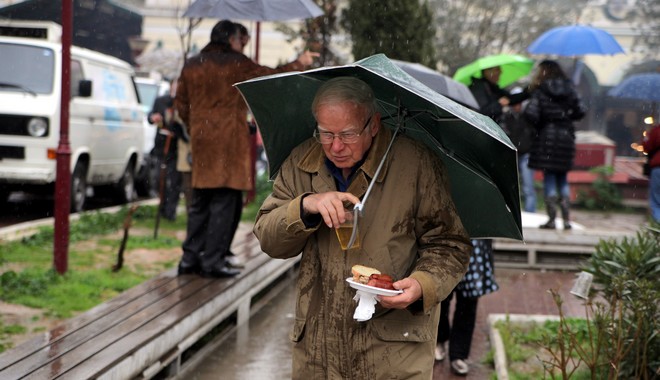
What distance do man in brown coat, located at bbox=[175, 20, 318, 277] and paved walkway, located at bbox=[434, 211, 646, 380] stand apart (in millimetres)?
2089

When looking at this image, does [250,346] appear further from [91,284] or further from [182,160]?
[182,160]

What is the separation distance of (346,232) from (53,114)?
9.48m

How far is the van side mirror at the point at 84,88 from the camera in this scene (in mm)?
12461

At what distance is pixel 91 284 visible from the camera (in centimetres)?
800

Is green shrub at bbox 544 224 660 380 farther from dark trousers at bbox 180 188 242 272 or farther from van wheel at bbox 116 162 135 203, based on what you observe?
van wheel at bbox 116 162 135 203

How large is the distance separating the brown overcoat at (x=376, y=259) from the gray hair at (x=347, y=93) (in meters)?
0.17

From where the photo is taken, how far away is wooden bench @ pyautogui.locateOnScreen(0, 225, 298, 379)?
508 cm

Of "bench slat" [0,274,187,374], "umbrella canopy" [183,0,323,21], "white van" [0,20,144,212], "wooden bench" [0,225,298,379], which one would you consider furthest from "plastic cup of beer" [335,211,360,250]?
"white van" [0,20,144,212]

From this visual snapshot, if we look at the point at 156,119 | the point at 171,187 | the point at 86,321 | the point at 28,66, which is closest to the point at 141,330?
the point at 86,321

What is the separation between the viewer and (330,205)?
10.6 ft

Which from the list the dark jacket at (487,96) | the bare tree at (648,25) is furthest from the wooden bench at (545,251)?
the bare tree at (648,25)

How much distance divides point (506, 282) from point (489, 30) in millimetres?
14139

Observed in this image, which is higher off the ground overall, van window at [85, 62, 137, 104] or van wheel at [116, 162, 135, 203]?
van window at [85, 62, 137, 104]

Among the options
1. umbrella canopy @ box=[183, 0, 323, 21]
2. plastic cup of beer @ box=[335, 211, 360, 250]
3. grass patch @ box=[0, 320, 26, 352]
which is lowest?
grass patch @ box=[0, 320, 26, 352]
